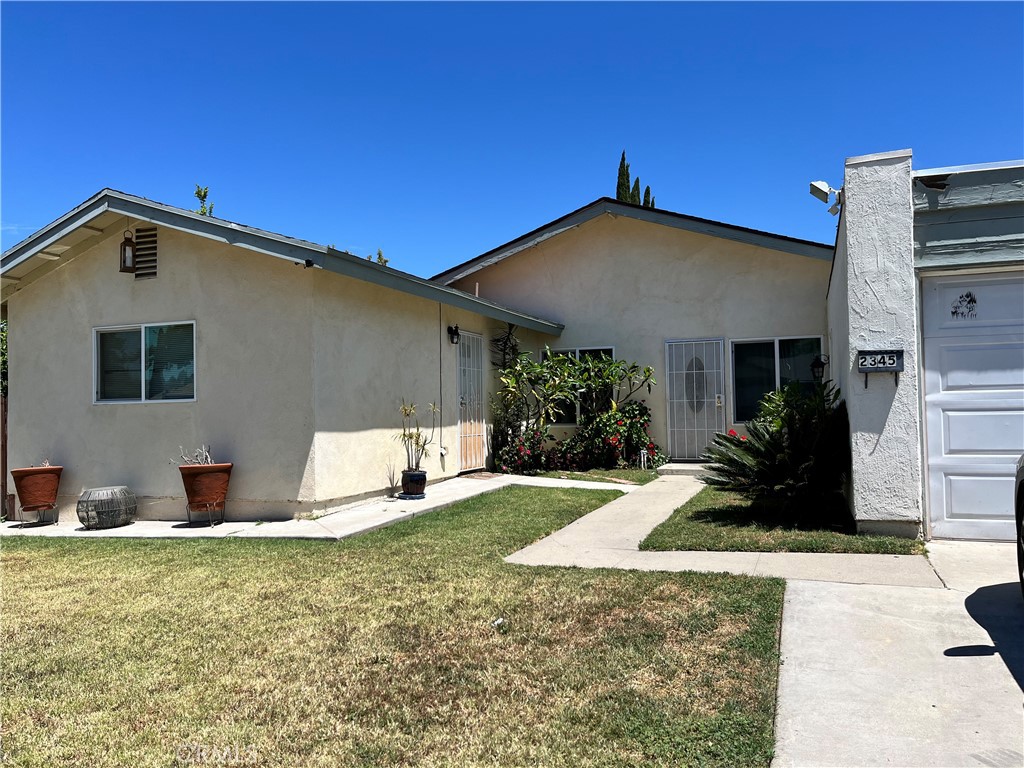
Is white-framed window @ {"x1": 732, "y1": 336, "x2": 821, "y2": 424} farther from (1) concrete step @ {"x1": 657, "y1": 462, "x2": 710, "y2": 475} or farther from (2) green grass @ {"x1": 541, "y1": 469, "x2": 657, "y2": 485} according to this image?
(2) green grass @ {"x1": 541, "y1": 469, "x2": 657, "y2": 485}

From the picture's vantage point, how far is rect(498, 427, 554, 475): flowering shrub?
13266 millimetres

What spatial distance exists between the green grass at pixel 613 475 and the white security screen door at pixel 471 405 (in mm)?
1319

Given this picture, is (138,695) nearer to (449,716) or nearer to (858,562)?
(449,716)

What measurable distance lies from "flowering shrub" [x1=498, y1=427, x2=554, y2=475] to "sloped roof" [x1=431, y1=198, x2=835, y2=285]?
13.0 ft

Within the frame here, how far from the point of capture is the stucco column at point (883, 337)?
6359 mm

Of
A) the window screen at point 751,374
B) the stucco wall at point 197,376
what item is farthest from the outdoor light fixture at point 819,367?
the stucco wall at point 197,376

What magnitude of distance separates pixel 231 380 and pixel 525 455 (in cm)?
603

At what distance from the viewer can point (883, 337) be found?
6453mm

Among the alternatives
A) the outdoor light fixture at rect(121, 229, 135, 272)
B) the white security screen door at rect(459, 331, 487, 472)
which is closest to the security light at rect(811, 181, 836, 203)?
the white security screen door at rect(459, 331, 487, 472)

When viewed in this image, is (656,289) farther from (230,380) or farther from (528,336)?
(230,380)

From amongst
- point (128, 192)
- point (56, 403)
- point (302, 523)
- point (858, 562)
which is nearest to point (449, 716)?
point (858, 562)

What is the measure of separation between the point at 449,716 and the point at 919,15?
382 inches

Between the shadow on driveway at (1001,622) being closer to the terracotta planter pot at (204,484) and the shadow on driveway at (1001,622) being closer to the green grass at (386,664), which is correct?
the green grass at (386,664)

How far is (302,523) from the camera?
8227mm
